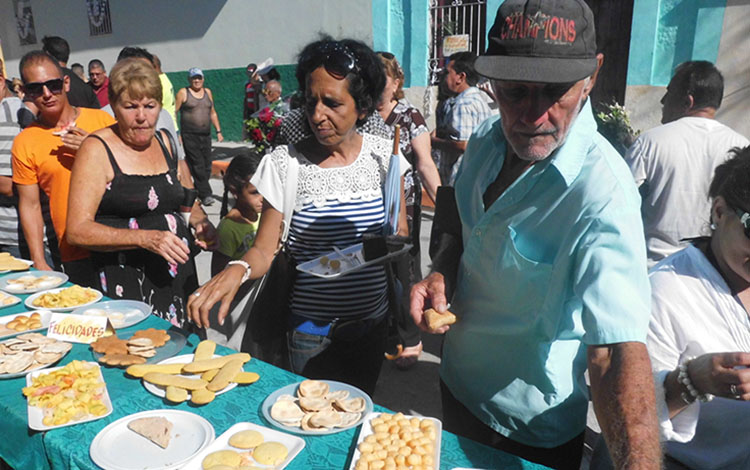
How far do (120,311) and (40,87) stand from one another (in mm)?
1413

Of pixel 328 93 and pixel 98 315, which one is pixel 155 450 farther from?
pixel 328 93

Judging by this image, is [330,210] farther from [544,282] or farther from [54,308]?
[54,308]

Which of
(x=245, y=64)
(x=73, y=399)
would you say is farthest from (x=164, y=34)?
(x=73, y=399)

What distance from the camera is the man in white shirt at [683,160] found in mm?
3072

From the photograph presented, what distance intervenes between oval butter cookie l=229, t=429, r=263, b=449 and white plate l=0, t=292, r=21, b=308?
1510 mm

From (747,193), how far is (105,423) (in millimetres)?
1946

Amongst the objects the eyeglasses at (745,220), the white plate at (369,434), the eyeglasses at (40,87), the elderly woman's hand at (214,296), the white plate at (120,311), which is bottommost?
the white plate at (120,311)

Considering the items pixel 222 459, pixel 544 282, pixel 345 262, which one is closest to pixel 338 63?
pixel 345 262

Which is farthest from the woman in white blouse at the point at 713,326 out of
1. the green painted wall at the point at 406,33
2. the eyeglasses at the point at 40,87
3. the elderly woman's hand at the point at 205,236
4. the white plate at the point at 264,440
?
the green painted wall at the point at 406,33

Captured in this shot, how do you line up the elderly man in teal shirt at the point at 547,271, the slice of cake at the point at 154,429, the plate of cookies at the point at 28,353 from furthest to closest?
the plate of cookies at the point at 28,353, the slice of cake at the point at 154,429, the elderly man in teal shirt at the point at 547,271

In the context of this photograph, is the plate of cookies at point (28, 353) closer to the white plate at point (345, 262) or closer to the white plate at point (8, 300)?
the white plate at point (8, 300)

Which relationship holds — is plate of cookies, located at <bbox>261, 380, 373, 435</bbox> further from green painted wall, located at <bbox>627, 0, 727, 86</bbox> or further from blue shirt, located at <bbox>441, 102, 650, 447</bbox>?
green painted wall, located at <bbox>627, 0, 727, 86</bbox>

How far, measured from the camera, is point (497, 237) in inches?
55.6

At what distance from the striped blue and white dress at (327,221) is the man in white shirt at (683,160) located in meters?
1.89
